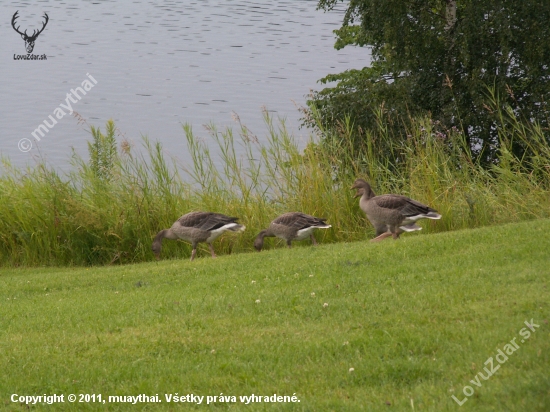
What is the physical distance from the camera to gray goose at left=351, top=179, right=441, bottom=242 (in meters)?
11.7

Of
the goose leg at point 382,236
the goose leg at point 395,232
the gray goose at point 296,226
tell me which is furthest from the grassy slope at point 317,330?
the gray goose at point 296,226

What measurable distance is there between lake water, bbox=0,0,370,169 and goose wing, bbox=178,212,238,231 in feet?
30.6

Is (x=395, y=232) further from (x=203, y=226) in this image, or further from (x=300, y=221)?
(x=203, y=226)

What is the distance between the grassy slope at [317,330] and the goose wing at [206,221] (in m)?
1.66

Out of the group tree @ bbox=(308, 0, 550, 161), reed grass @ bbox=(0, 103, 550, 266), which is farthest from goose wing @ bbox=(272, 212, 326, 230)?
tree @ bbox=(308, 0, 550, 161)

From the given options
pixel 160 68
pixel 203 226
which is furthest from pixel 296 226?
pixel 160 68

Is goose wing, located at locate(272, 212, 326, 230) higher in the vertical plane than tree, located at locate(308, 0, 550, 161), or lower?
lower

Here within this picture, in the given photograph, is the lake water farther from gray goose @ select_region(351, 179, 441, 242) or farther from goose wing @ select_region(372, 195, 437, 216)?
goose wing @ select_region(372, 195, 437, 216)

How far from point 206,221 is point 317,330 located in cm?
562

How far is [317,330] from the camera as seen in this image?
741 cm

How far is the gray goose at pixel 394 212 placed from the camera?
11.7 metres

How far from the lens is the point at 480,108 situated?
2112 cm

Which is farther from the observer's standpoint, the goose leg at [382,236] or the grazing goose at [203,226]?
the grazing goose at [203,226]

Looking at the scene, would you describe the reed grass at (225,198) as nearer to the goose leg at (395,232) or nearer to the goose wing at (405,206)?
the goose leg at (395,232)
